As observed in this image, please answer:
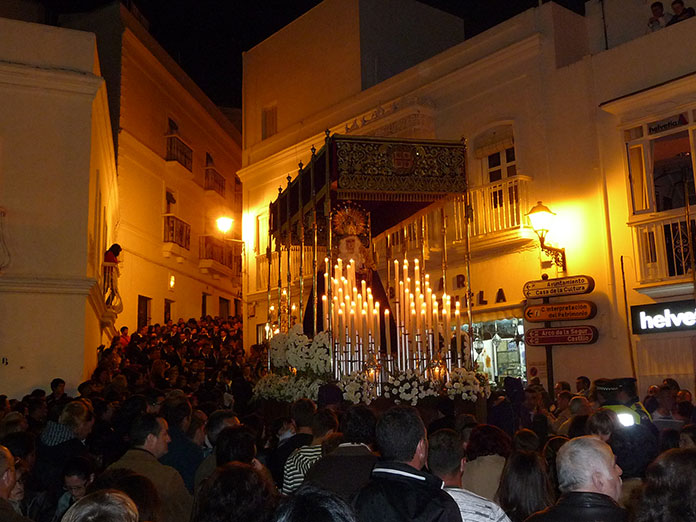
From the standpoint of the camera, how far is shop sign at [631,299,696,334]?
40.7 feet

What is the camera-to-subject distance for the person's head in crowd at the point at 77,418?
19.6ft

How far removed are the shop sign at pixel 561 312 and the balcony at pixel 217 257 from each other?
13.3 metres

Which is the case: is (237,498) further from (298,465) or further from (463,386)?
(463,386)

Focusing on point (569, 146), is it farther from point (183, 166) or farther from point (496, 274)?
point (183, 166)

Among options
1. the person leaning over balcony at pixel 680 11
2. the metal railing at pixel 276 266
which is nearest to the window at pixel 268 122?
the metal railing at pixel 276 266

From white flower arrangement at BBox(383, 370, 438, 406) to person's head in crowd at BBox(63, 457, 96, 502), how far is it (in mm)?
4637

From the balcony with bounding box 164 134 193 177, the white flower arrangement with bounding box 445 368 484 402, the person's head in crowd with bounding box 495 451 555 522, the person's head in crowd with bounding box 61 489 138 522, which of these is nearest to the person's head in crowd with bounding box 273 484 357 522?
the person's head in crowd with bounding box 61 489 138 522

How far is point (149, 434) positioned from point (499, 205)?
37.1 feet

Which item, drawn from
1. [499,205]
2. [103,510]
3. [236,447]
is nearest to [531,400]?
[236,447]

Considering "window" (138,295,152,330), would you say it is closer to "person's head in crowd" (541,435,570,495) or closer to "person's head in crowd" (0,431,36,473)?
"person's head in crowd" (0,431,36,473)

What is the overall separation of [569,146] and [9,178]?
9741mm

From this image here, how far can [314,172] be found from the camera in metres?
10.7

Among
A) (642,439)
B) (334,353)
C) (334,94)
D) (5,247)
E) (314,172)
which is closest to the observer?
(642,439)

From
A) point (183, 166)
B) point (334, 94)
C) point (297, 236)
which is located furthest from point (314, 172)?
point (183, 166)
